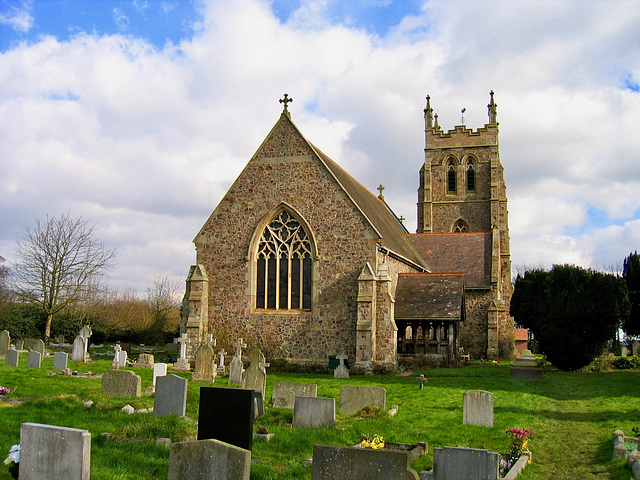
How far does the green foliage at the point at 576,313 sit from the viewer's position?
85.8 feet

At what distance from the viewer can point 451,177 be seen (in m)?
46.5

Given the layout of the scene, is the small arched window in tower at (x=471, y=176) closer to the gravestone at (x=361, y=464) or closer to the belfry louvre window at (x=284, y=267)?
the belfry louvre window at (x=284, y=267)

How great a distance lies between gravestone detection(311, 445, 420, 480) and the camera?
549cm

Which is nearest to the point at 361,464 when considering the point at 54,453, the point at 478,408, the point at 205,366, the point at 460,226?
the point at 54,453

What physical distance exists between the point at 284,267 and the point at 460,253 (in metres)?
15.6

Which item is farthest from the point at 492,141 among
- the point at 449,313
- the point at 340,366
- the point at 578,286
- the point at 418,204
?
the point at 340,366

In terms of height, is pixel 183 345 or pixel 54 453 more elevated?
pixel 183 345

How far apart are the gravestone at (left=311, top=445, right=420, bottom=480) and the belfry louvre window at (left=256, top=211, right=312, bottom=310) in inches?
736

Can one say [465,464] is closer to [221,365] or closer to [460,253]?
[221,365]

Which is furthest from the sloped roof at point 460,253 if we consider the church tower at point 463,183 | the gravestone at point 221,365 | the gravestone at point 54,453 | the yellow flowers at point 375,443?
the gravestone at point 54,453

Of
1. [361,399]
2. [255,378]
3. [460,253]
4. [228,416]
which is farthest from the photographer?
[460,253]

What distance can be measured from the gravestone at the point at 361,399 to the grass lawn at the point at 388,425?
0.38 meters

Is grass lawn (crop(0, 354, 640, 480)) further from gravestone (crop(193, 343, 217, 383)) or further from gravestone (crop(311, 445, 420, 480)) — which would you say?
gravestone (crop(311, 445, 420, 480))

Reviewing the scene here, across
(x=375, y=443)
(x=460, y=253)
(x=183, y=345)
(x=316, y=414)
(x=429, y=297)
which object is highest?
(x=460, y=253)
